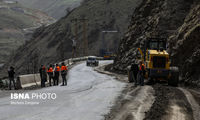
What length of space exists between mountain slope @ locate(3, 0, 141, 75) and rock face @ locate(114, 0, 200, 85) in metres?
64.3

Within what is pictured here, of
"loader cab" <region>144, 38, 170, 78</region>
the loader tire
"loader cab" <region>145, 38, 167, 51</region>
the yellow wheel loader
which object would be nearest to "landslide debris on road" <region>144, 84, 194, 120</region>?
the loader tire

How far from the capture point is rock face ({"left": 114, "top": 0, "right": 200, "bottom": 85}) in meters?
27.8

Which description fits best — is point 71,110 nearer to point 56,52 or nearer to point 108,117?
point 108,117

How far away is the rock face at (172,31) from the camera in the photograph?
2777 centimetres

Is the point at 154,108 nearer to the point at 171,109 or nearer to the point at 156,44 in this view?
the point at 171,109

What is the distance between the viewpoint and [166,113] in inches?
516

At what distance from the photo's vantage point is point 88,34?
123812 mm

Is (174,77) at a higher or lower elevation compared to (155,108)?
higher

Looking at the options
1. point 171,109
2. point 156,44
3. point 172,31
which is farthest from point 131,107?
point 172,31

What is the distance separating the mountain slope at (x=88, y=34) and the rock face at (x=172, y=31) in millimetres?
64302

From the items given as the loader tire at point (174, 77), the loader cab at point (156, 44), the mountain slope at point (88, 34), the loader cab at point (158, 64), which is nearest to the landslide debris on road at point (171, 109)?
the loader tire at point (174, 77)

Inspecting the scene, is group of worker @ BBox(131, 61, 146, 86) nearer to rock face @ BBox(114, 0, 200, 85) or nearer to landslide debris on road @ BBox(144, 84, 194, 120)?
rock face @ BBox(114, 0, 200, 85)

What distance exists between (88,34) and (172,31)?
8579 centimetres

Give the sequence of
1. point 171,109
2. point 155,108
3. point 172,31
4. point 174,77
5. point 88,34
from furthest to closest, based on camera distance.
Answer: point 88,34 → point 172,31 → point 174,77 → point 155,108 → point 171,109
